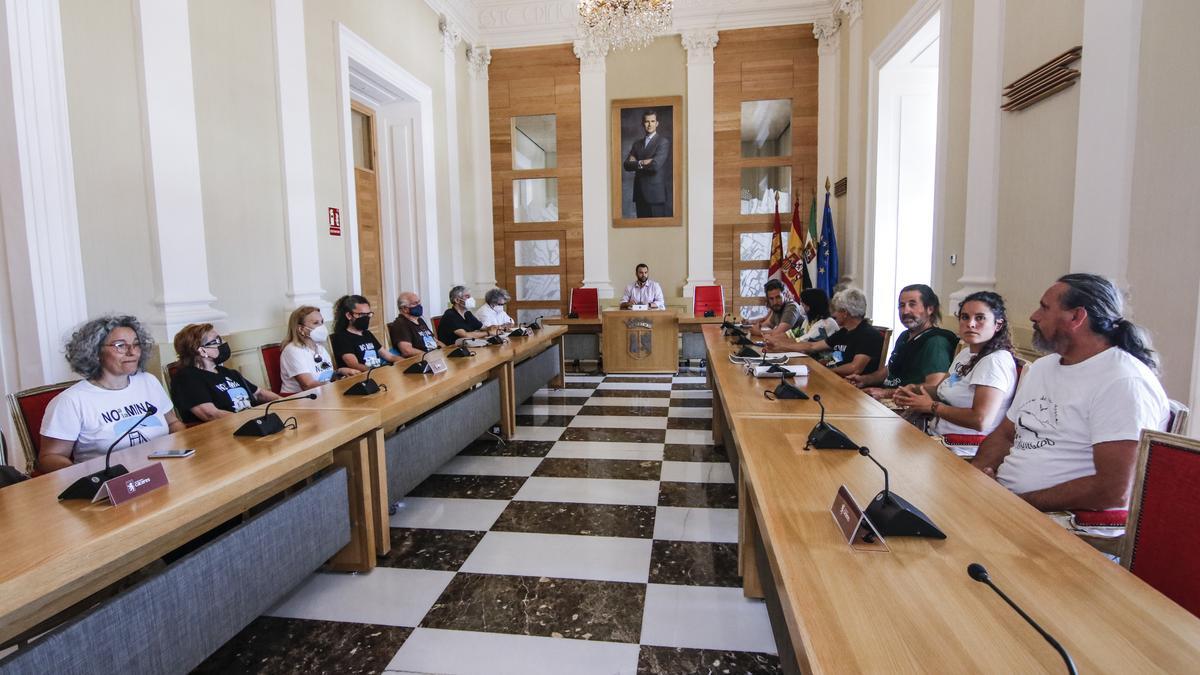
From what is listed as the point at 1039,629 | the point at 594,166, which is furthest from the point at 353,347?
the point at 594,166

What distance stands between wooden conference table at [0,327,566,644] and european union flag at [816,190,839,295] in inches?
201

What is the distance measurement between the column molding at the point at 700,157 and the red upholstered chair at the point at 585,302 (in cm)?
119

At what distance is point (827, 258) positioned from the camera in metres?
6.77

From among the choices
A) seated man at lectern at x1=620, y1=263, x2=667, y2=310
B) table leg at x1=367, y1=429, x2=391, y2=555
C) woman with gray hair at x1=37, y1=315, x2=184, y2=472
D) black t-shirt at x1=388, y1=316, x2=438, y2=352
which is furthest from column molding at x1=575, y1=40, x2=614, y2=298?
woman with gray hair at x1=37, y1=315, x2=184, y2=472

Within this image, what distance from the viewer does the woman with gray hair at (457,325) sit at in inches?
221

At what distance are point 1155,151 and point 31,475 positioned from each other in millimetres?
4315

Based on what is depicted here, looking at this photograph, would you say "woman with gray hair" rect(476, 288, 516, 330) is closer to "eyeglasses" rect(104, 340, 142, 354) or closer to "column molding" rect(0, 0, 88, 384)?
"column molding" rect(0, 0, 88, 384)

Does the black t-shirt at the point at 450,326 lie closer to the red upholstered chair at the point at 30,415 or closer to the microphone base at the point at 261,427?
the red upholstered chair at the point at 30,415

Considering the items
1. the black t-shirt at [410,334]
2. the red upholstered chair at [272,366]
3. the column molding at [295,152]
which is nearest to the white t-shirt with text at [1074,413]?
the red upholstered chair at [272,366]

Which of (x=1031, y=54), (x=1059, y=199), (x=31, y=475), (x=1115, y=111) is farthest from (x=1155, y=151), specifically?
(x=31, y=475)

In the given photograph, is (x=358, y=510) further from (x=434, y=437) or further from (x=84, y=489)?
(x=84, y=489)

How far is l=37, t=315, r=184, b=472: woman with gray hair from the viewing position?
2047 mm

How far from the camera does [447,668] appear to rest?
1721mm

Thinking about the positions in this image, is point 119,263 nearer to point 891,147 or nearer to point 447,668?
point 447,668
